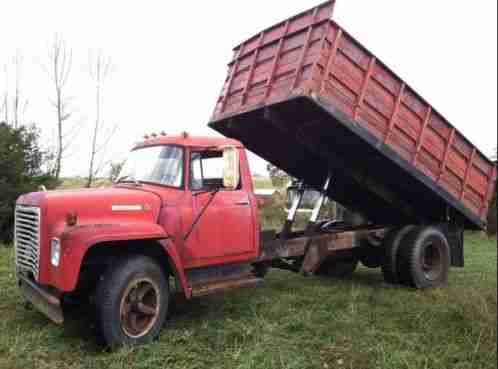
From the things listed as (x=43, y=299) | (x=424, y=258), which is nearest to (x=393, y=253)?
(x=424, y=258)

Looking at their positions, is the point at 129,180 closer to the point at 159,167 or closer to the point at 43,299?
the point at 159,167

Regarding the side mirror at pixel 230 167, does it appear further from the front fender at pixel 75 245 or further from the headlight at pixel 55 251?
the headlight at pixel 55 251

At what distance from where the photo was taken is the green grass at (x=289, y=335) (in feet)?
11.8

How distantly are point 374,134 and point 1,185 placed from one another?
774cm

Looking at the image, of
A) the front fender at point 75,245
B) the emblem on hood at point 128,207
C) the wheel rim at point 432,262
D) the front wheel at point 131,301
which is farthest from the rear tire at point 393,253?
the front fender at point 75,245

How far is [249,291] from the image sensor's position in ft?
19.7

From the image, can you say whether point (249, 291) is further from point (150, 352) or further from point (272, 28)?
point (272, 28)

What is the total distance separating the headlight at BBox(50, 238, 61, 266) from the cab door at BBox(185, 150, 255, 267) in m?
1.24

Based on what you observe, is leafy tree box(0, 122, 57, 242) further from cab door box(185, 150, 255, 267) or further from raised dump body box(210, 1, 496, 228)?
cab door box(185, 150, 255, 267)

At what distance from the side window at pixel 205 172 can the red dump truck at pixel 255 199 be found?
11 millimetres

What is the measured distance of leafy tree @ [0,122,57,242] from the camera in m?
9.34

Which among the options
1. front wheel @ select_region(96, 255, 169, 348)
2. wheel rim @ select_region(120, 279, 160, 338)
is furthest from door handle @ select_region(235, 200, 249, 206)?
wheel rim @ select_region(120, 279, 160, 338)

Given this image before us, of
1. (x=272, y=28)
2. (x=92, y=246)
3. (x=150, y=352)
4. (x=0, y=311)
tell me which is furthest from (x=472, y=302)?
(x=0, y=311)

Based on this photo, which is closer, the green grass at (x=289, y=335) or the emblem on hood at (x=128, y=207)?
the green grass at (x=289, y=335)
